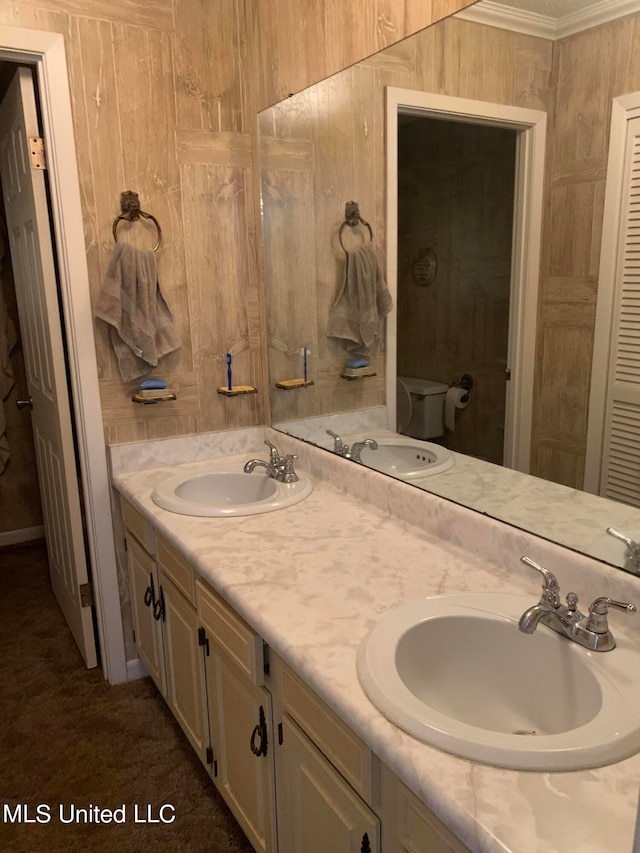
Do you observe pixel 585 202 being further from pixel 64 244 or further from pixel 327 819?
pixel 64 244

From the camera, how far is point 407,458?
174 centimetres

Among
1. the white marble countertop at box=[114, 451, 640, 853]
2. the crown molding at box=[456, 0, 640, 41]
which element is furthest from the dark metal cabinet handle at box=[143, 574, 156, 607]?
the crown molding at box=[456, 0, 640, 41]

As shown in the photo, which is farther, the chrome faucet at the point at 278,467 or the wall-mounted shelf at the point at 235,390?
the wall-mounted shelf at the point at 235,390

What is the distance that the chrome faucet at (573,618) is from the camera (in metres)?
1.03

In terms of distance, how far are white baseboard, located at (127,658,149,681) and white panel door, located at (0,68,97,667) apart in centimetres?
16

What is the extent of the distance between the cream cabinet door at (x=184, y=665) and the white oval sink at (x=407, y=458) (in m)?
0.64

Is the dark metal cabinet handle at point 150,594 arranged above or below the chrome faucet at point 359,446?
below

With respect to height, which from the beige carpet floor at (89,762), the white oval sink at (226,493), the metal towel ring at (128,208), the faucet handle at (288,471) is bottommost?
the beige carpet floor at (89,762)

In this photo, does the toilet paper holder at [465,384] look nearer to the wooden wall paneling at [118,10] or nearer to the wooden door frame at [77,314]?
the wooden door frame at [77,314]

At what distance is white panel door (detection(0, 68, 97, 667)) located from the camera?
2.11m

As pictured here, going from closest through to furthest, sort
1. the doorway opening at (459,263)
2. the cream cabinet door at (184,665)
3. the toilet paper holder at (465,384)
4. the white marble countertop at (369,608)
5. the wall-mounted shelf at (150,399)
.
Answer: the white marble countertop at (369,608), the doorway opening at (459,263), the toilet paper holder at (465,384), the cream cabinet door at (184,665), the wall-mounted shelf at (150,399)

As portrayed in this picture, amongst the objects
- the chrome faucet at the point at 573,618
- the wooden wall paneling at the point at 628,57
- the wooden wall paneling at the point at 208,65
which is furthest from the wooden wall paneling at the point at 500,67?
the wooden wall paneling at the point at 208,65

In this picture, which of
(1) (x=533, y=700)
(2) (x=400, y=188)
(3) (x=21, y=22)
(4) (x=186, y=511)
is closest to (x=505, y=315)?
(2) (x=400, y=188)

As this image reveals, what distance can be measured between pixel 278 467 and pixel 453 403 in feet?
2.38
